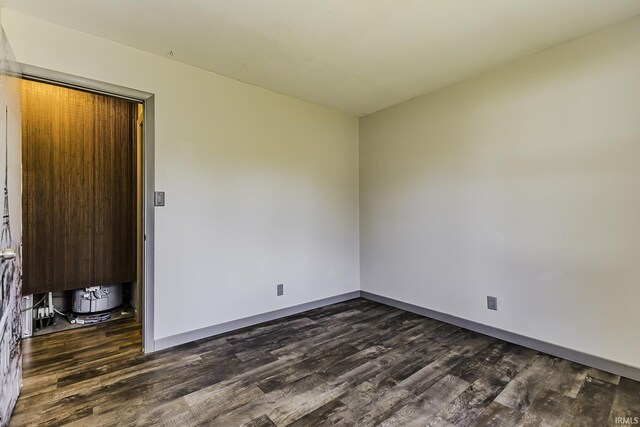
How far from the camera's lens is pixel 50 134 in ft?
9.64

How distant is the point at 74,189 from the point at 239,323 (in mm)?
2190

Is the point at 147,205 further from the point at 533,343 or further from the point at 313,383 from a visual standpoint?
the point at 533,343

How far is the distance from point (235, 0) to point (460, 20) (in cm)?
150

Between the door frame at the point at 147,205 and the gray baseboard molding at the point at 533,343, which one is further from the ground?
the door frame at the point at 147,205

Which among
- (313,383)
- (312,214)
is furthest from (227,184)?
(313,383)

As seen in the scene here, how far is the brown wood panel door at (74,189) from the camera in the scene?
2.87 metres

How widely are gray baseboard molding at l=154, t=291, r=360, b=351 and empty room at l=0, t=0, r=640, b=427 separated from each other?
24mm

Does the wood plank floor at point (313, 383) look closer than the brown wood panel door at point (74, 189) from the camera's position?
Yes

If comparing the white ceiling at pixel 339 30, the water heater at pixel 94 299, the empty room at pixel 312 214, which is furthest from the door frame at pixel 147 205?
the water heater at pixel 94 299

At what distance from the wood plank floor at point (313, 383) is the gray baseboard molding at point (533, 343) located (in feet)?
0.22

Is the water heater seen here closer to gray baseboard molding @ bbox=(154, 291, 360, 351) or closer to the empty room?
the empty room

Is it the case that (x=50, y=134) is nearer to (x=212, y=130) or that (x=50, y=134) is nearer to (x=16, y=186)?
(x=16, y=186)

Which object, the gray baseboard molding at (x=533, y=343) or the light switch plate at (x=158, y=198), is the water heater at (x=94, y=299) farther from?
the gray baseboard molding at (x=533, y=343)

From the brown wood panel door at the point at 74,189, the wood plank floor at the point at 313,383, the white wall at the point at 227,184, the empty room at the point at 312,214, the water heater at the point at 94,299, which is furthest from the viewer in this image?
the water heater at the point at 94,299
